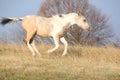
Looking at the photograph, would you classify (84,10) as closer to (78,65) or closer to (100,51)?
(100,51)

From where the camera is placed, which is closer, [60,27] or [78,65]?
[78,65]

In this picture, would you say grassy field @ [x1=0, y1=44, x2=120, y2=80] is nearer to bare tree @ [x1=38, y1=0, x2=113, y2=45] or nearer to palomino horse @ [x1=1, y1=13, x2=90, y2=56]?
palomino horse @ [x1=1, y1=13, x2=90, y2=56]

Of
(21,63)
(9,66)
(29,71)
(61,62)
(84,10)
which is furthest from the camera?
(84,10)

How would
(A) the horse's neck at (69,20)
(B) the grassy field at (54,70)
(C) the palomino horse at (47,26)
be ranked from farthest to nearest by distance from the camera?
(A) the horse's neck at (69,20) < (C) the palomino horse at (47,26) < (B) the grassy field at (54,70)

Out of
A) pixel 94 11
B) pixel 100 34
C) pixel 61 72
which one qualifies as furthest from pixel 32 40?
pixel 94 11

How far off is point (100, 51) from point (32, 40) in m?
2.79

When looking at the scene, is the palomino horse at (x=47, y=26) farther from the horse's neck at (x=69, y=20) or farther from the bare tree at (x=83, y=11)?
the bare tree at (x=83, y=11)

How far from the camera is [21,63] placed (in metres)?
11.8

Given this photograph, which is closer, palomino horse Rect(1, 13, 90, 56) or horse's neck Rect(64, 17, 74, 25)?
palomino horse Rect(1, 13, 90, 56)

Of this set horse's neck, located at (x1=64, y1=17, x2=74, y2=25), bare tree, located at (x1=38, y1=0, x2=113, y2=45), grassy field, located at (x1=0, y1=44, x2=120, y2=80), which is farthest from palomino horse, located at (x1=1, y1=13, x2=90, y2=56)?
bare tree, located at (x1=38, y1=0, x2=113, y2=45)

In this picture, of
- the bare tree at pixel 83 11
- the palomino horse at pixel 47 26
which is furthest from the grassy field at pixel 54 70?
the bare tree at pixel 83 11

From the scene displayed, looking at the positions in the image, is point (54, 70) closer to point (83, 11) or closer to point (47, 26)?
point (47, 26)

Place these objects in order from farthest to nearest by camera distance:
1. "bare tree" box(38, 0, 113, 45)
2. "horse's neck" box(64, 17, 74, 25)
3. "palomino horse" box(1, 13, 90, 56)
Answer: "bare tree" box(38, 0, 113, 45)
"horse's neck" box(64, 17, 74, 25)
"palomino horse" box(1, 13, 90, 56)

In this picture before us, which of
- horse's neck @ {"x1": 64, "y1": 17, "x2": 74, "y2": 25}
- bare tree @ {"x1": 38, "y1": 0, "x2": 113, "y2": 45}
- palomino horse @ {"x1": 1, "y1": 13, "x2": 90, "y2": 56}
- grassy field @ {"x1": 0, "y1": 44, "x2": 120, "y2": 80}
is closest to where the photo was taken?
grassy field @ {"x1": 0, "y1": 44, "x2": 120, "y2": 80}
